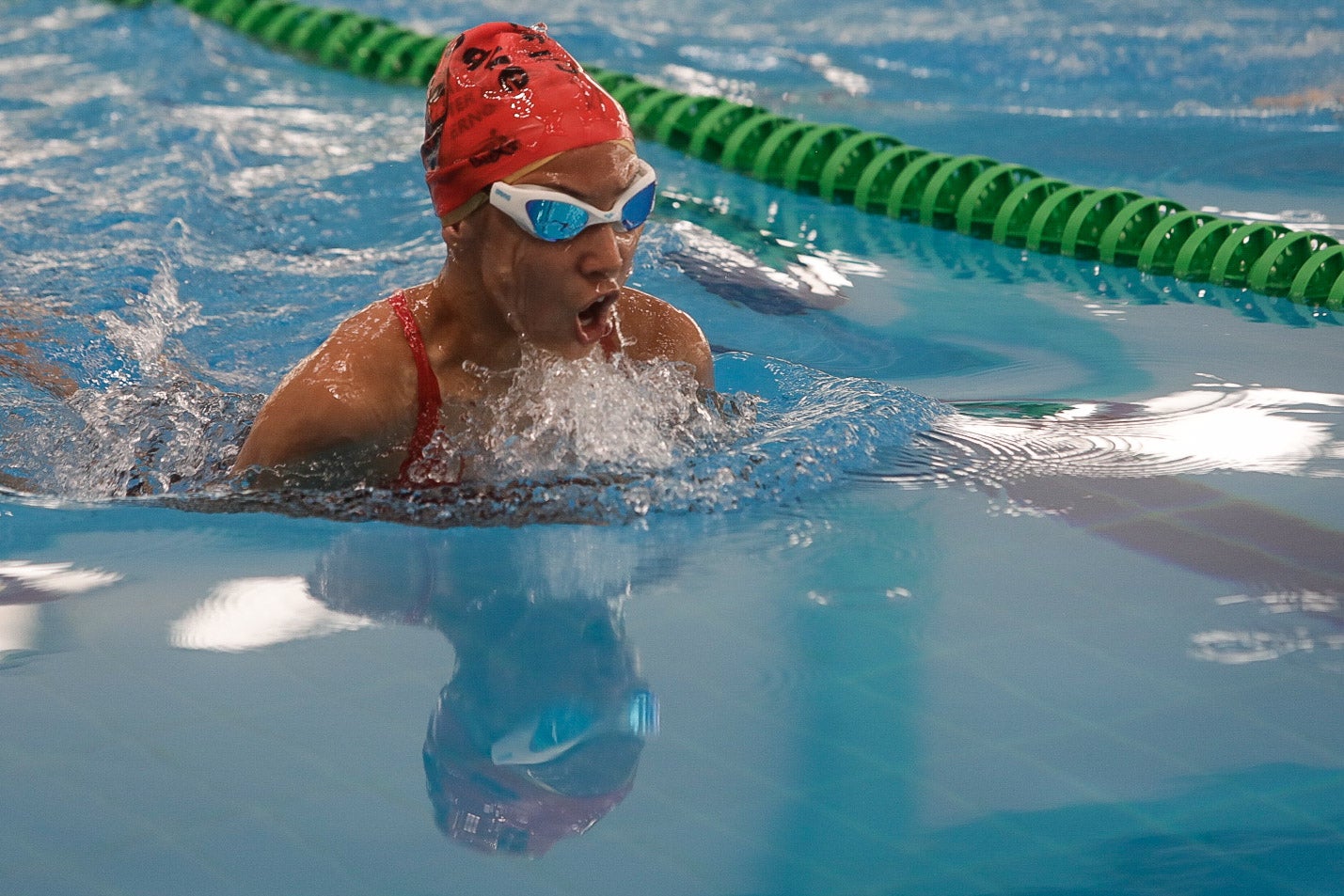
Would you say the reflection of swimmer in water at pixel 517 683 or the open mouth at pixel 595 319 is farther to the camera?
the open mouth at pixel 595 319

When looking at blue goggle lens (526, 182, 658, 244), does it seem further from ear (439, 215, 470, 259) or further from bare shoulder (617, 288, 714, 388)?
bare shoulder (617, 288, 714, 388)

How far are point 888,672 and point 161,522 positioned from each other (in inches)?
48.6

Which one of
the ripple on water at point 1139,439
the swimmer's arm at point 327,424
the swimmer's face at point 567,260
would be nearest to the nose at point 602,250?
the swimmer's face at point 567,260

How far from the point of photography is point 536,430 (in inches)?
97.5

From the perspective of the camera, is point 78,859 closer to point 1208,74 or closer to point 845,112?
point 845,112

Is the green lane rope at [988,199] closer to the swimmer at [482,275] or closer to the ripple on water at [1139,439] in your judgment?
the ripple on water at [1139,439]

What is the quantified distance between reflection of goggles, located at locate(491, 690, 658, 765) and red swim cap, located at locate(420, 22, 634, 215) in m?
0.91

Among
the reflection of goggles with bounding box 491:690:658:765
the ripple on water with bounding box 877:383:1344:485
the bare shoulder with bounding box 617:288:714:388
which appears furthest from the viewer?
the bare shoulder with bounding box 617:288:714:388

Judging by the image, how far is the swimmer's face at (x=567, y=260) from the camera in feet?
7.47

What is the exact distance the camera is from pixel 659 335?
271cm

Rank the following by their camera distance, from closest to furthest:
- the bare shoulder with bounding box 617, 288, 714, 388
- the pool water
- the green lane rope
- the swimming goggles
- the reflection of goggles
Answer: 1. the pool water
2. the reflection of goggles
3. the swimming goggles
4. the bare shoulder with bounding box 617, 288, 714, 388
5. the green lane rope

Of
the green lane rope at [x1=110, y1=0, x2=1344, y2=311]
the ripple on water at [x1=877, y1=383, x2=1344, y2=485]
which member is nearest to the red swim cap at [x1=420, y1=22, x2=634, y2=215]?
the ripple on water at [x1=877, y1=383, x2=1344, y2=485]

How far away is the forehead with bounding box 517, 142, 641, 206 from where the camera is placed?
2.27 m

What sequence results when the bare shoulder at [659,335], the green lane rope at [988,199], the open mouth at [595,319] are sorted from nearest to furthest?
the open mouth at [595,319] → the bare shoulder at [659,335] → the green lane rope at [988,199]
